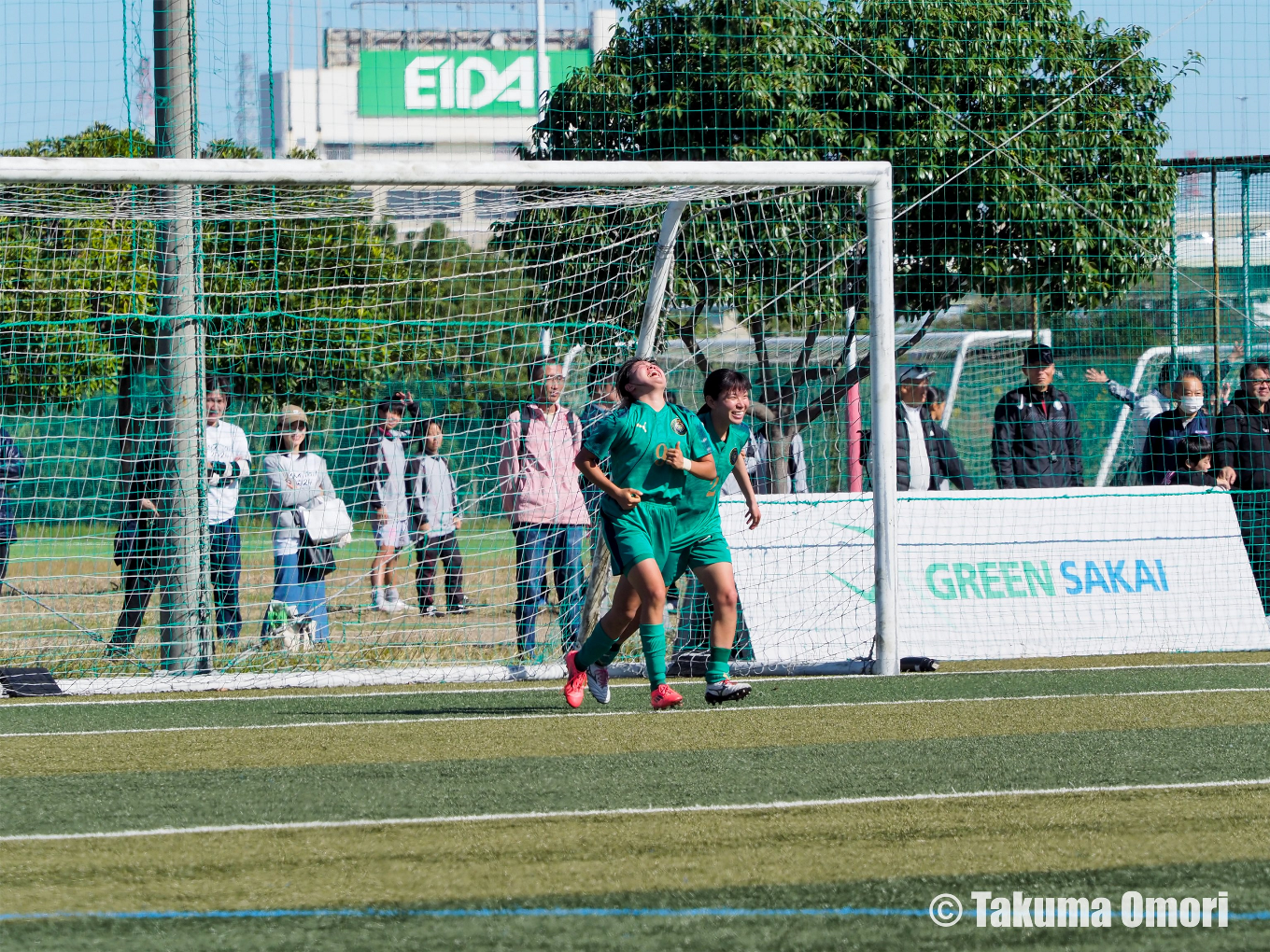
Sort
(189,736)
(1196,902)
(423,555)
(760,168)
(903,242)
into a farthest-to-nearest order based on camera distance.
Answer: (903,242) < (423,555) < (760,168) < (189,736) < (1196,902)

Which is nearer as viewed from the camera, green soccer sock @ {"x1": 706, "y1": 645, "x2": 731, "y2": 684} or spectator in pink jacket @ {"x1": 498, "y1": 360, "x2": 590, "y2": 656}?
green soccer sock @ {"x1": 706, "y1": 645, "x2": 731, "y2": 684}

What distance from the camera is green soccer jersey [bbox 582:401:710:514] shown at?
754 cm

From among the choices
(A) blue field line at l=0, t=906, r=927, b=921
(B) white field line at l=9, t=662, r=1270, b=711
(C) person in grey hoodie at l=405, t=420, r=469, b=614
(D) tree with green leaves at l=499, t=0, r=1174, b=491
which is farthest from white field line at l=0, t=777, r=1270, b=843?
(D) tree with green leaves at l=499, t=0, r=1174, b=491

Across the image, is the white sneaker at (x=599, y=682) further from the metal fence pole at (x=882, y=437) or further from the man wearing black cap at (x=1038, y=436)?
the man wearing black cap at (x=1038, y=436)

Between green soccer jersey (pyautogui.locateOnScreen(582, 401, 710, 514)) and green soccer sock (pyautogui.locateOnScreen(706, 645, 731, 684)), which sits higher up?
green soccer jersey (pyautogui.locateOnScreen(582, 401, 710, 514))

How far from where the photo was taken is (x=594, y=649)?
25.6 ft

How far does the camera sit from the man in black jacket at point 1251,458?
36.7 feet

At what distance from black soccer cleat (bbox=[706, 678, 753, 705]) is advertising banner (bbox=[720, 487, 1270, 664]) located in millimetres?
2297

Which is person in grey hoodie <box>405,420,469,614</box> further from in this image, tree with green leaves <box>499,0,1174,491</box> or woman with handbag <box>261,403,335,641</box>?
tree with green leaves <box>499,0,1174,491</box>

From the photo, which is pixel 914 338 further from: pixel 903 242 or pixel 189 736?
pixel 189 736

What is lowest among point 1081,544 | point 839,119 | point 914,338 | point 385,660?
point 385,660

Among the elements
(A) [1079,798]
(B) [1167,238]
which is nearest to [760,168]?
(A) [1079,798]

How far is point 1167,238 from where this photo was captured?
13508 mm

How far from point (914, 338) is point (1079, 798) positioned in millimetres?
8147
